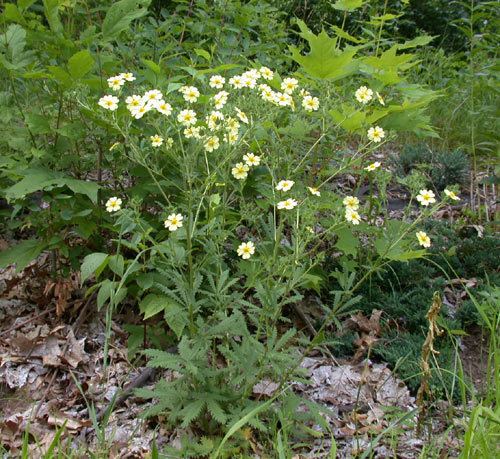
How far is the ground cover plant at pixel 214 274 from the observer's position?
2350mm

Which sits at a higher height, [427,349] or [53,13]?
[53,13]

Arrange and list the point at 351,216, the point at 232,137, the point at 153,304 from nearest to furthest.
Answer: the point at 351,216 → the point at 232,137 → the point at 153,304

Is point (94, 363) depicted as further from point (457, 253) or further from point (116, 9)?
point (457, 253)

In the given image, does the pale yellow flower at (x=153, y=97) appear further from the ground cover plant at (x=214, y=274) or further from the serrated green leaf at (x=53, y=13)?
the serrated green leaf at (x=53, y=13)

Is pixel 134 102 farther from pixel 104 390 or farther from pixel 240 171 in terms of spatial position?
pixel 104 390

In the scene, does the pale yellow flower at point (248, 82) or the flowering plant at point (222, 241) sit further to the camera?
the pale yellow flower at point (248, 82)

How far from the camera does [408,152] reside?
5.00 metres

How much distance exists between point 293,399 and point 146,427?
660 mm

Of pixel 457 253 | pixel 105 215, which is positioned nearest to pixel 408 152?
pixel 457 253

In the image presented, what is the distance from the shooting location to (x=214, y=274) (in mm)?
2533

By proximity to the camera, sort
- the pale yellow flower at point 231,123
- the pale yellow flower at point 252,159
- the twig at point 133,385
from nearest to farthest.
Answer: the pale yellow flower at point 231,123 < the pale yellow flower at point 252,159 < the twig at point 133,385

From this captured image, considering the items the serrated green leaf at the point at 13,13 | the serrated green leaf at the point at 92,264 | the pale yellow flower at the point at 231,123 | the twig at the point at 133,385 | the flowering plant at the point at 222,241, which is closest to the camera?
the flowering plant at the point at 222,241

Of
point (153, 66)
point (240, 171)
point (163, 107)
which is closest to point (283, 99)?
point (240, 171)

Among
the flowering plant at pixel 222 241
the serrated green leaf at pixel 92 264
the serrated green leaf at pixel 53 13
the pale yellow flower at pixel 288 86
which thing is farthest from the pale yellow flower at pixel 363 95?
the serrated green leaf at pixel 53 13
